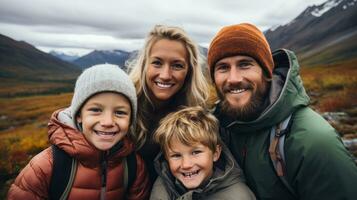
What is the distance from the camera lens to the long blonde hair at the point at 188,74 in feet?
15.5

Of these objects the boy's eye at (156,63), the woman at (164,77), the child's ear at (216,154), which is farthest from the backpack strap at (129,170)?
the boy's eye at (156,63)

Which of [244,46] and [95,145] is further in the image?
[244,46]

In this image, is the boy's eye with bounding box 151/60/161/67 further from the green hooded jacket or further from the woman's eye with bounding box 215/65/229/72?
the green hooded jacket

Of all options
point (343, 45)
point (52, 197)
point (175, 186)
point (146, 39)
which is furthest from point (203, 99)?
point (343, 45)

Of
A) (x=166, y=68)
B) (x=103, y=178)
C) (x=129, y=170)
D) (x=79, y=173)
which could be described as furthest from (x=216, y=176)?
(x=166, y=68)

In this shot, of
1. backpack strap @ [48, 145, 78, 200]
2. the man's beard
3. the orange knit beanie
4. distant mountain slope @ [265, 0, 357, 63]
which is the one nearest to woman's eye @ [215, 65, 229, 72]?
the orange knit beanie

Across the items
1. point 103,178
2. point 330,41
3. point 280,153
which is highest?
point 330,41

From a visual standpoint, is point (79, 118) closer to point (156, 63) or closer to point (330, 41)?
point (156, 63)

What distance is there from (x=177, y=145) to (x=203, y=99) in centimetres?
129

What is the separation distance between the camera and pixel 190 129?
3838 millimetres

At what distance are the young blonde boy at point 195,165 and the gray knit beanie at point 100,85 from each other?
2.28 feet

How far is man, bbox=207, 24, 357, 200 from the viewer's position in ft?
9.28

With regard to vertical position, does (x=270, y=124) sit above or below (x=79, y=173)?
above

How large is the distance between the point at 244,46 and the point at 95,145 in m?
→ 2.17
